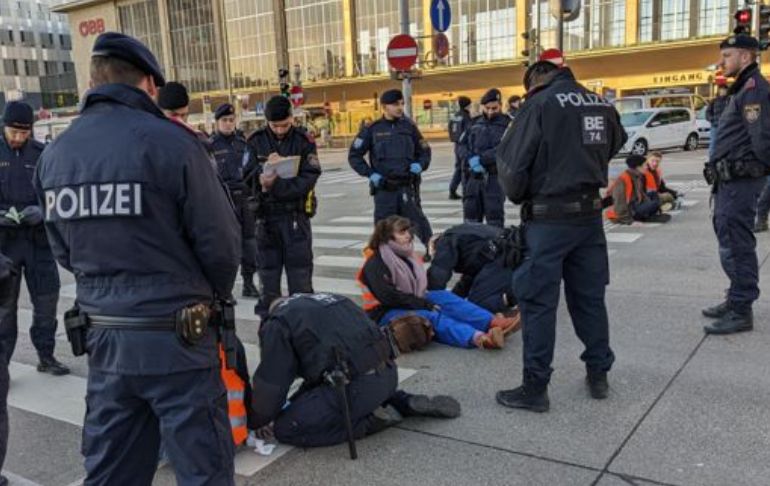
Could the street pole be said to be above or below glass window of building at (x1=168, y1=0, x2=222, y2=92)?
below

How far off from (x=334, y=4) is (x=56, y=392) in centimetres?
5336

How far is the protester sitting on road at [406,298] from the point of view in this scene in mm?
5191

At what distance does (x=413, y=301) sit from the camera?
5.23 meters

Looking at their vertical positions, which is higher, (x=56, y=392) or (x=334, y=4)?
(x=334, y=4)

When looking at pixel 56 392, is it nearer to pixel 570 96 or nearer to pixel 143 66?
pixel 143 66

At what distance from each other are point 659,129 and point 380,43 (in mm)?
33795

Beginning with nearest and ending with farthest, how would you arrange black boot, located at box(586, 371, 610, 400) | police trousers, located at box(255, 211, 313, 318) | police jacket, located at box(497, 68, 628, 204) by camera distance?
1. police jacket, located at box(497, 68, 628, 204)
2. black boot, located at box(586, 371, 610, 400)
3. police trousers, located at box(255, 211, 313, 318)

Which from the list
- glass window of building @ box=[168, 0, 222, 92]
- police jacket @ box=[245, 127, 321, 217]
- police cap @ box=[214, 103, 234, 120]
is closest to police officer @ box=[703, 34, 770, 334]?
police jacket @ box=[245, 127, 321, 217]

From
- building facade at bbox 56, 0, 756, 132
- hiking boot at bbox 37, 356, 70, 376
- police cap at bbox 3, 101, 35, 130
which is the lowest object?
hiking boot at bbox 37, 356, 70, 376

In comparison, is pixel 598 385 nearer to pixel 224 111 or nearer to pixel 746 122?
pixel 746 122

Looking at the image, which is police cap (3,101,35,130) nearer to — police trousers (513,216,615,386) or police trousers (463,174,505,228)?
police trousers (513,216,615,386)

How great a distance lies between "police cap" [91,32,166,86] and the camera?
7.72ft

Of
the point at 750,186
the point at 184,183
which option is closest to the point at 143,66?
the point at 184,183

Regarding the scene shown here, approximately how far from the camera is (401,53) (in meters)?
10.2
